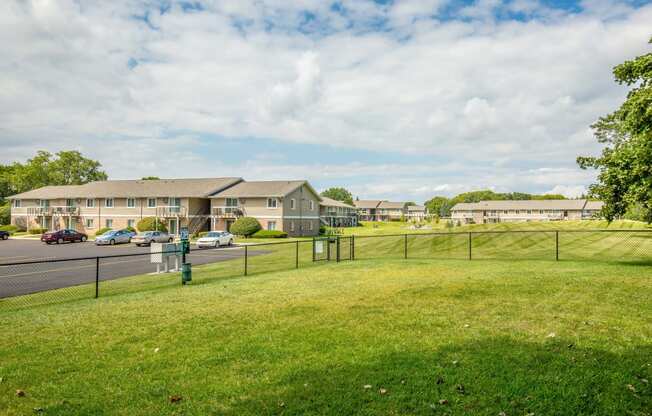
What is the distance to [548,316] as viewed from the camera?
8.45 metres

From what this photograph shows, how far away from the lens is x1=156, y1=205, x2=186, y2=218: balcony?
53719mm

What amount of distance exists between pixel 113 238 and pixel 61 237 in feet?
20.5

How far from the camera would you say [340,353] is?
642 cm

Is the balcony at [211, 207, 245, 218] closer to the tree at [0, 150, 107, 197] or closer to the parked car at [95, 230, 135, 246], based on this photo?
the parked car at [95, 230, 135, 246]

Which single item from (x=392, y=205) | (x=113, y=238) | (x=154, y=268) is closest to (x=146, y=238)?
(x=113, y=238)

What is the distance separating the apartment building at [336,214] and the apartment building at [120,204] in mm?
18851

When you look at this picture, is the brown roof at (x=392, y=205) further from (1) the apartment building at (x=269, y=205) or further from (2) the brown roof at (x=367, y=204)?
(1) the apartment building at (x=269, y=205)

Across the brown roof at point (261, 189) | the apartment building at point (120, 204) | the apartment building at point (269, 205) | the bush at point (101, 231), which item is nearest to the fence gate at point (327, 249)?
the apartment building at point (269, 205)

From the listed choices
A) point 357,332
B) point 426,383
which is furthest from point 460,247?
point 426,383

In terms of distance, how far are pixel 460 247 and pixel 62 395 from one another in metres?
28.8

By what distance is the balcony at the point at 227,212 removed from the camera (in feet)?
172

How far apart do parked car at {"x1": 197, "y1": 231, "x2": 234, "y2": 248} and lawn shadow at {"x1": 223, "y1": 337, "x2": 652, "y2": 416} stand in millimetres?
32723

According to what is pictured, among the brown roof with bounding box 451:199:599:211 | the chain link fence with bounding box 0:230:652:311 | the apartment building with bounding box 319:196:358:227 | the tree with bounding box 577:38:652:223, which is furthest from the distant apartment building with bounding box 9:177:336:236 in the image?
the brown roof with bounding box 451:199:599:211

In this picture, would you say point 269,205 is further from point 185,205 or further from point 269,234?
point 185,205
